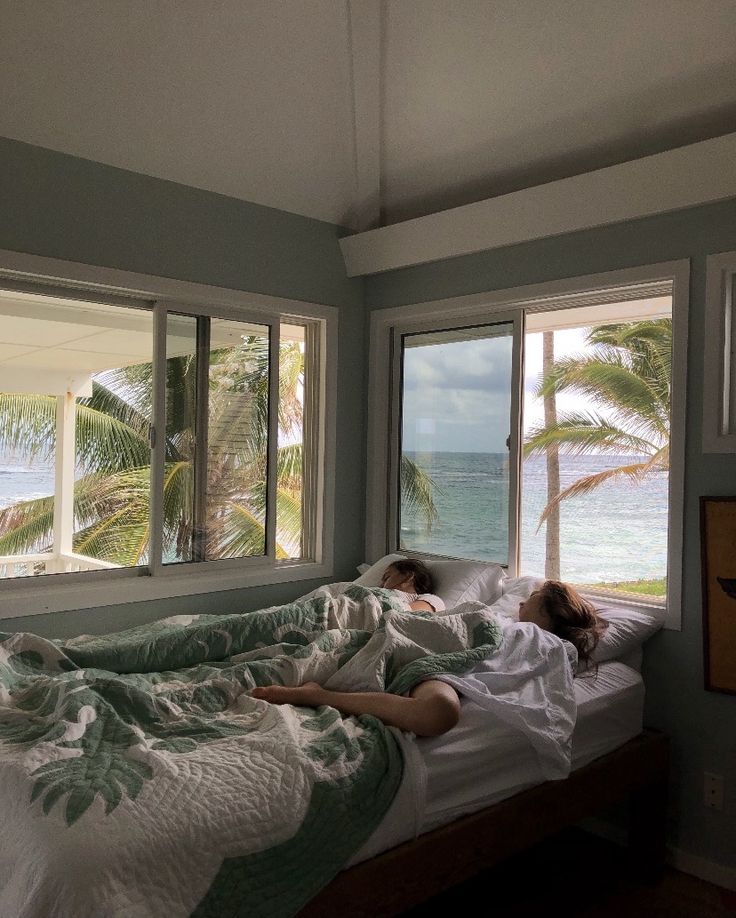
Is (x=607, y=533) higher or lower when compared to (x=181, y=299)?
lower

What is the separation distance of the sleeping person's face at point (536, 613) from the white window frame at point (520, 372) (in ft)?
1.43

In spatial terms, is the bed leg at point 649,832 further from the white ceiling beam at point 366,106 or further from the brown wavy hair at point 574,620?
the white ceiling beam at point 366,106

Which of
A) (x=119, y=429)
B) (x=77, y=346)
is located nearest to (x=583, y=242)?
(x=77, y=346)

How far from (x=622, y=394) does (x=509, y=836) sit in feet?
21.2

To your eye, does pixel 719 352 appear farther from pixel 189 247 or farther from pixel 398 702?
pixel 189 247

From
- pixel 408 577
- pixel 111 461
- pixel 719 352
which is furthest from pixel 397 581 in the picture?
pixel 111 461

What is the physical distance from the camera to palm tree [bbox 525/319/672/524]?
311 inches

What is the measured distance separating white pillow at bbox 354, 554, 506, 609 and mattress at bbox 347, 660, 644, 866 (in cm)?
75

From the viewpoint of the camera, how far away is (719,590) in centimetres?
270

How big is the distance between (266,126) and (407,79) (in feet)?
1.90

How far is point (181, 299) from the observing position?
332cm

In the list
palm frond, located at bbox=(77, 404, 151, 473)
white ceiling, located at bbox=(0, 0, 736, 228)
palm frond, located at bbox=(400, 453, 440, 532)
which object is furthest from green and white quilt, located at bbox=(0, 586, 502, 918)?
palm frond, located at bbox=(77, 404, 151, 473)

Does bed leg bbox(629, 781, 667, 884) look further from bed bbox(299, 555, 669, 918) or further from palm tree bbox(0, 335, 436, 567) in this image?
palm tree bbox(0, 335, 436, 567)

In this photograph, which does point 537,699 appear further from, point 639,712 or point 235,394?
point 235,394
